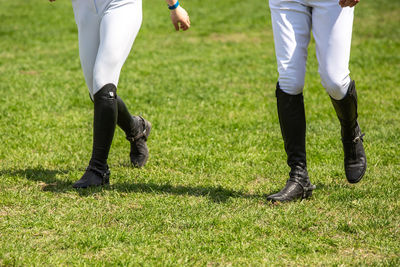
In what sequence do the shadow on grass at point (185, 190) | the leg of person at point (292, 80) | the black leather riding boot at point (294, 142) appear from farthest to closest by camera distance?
the shadow on grass at point (185, 190), the black leather riding boot at point (294, 142), the leg of person at point (292, 80)

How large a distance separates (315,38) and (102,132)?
5.81 feet

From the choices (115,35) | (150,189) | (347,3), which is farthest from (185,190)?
(347,3)

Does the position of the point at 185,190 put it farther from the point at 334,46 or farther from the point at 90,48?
the point at 334,46

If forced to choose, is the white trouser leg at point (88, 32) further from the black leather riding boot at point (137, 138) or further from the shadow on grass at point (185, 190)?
the shadow on grass at point (185, 190)

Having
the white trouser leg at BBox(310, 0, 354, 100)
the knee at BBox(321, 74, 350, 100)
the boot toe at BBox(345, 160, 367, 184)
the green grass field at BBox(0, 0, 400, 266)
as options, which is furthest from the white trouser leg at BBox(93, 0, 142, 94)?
the boot toe at BBox(345, 160, 367, 184)

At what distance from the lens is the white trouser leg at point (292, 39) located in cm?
439

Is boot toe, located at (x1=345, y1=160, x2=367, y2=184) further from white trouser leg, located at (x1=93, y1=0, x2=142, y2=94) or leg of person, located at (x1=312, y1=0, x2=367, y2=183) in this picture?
white trouser leg, located at (x1=93, y1=0, x2=142, y2=94)

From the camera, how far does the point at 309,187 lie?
459 cm

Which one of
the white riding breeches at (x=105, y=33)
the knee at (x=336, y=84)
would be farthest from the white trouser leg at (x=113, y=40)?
the knee at (x=336, y=84)

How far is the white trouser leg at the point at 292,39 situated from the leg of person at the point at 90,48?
1380mm

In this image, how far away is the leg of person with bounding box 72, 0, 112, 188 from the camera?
4.74 meters

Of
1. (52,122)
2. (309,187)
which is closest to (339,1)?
(309,187)

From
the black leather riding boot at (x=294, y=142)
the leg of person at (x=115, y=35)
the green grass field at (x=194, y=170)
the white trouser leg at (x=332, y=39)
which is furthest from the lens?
the leg of person at (x=115, y=35)

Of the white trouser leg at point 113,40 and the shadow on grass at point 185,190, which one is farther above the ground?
the white trouser leg at point 113,40
